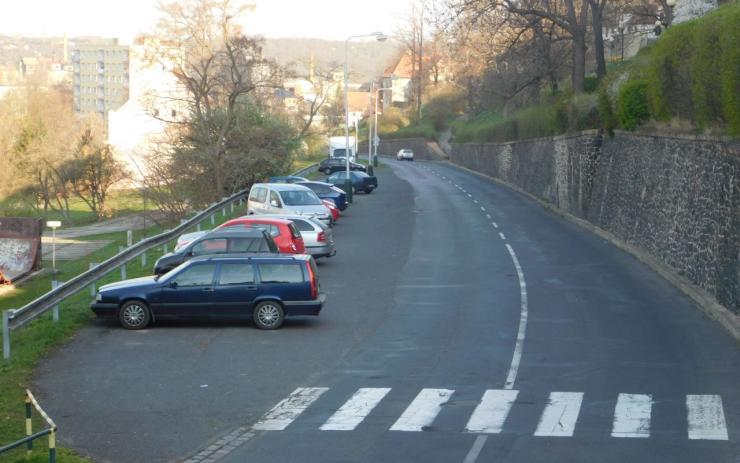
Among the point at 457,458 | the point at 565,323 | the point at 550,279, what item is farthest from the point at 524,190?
the point at 457,458

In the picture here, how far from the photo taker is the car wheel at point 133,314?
1909 cm

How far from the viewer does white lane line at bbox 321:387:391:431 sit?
12487 millimetres

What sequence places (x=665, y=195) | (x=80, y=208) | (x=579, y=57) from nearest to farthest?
(x=665, y=195), (x=579, y=57), (x=80, y=208)

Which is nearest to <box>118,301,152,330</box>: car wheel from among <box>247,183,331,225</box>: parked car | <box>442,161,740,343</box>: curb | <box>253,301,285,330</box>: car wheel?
<box>253,301,285,330</box>: car wheel

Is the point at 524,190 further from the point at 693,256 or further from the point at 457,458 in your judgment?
the point at 457,458

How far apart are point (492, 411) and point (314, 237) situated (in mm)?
15097

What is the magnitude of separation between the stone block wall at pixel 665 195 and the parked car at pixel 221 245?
34.2 feet

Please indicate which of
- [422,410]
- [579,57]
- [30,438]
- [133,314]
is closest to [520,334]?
[422,410]

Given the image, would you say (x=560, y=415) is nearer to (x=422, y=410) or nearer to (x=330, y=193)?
(x=422, y=410)

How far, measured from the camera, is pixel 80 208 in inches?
2869

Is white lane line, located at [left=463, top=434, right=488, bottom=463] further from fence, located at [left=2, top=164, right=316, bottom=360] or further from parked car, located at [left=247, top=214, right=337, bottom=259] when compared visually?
parked car, located at [left=247, top=214, right=337, bottom=259]

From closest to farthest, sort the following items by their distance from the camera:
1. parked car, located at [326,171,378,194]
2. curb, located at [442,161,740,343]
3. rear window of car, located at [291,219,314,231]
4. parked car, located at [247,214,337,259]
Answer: curb, located at [442,161,740,343]
parked car, located at [247,214,337,259]
rear window of car, located at [291,219,314,231]
parked car, located at [326,171,378,194]

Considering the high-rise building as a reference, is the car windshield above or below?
below

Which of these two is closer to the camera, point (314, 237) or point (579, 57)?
Result: point (314, 237)
